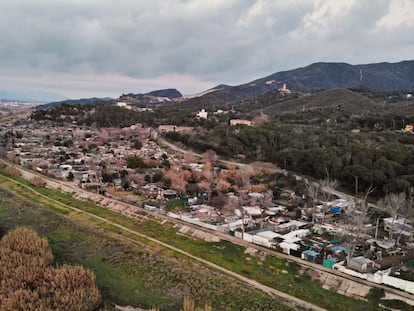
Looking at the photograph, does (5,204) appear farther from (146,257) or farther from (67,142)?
(67,142)

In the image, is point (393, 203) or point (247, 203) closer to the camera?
point (393, 203)

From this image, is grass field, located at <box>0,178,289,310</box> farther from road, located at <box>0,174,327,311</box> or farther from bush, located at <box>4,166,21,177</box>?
bush, located at <box>4,166,21,177</box>

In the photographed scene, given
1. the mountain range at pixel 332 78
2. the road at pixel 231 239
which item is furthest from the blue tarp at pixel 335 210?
the mountain range at pixel 332 78

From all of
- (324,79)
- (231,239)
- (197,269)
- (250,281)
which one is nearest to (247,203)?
(231,239)

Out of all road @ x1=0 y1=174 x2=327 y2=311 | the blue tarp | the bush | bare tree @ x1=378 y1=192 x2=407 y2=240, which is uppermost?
the bush

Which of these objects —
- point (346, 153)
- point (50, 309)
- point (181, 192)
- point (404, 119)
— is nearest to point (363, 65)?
point (404, 119)

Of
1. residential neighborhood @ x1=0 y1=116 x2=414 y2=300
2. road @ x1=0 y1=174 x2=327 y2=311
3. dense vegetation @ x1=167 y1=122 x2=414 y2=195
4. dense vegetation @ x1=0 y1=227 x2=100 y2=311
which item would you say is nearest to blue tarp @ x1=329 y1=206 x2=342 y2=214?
residential neighborhood @ x1=0 y1=116 x2=414 y2=300

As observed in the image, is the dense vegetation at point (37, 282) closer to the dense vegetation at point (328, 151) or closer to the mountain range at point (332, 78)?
the dense vegetation at point (328, 151)

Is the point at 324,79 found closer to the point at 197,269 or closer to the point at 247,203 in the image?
the point at 247,203
